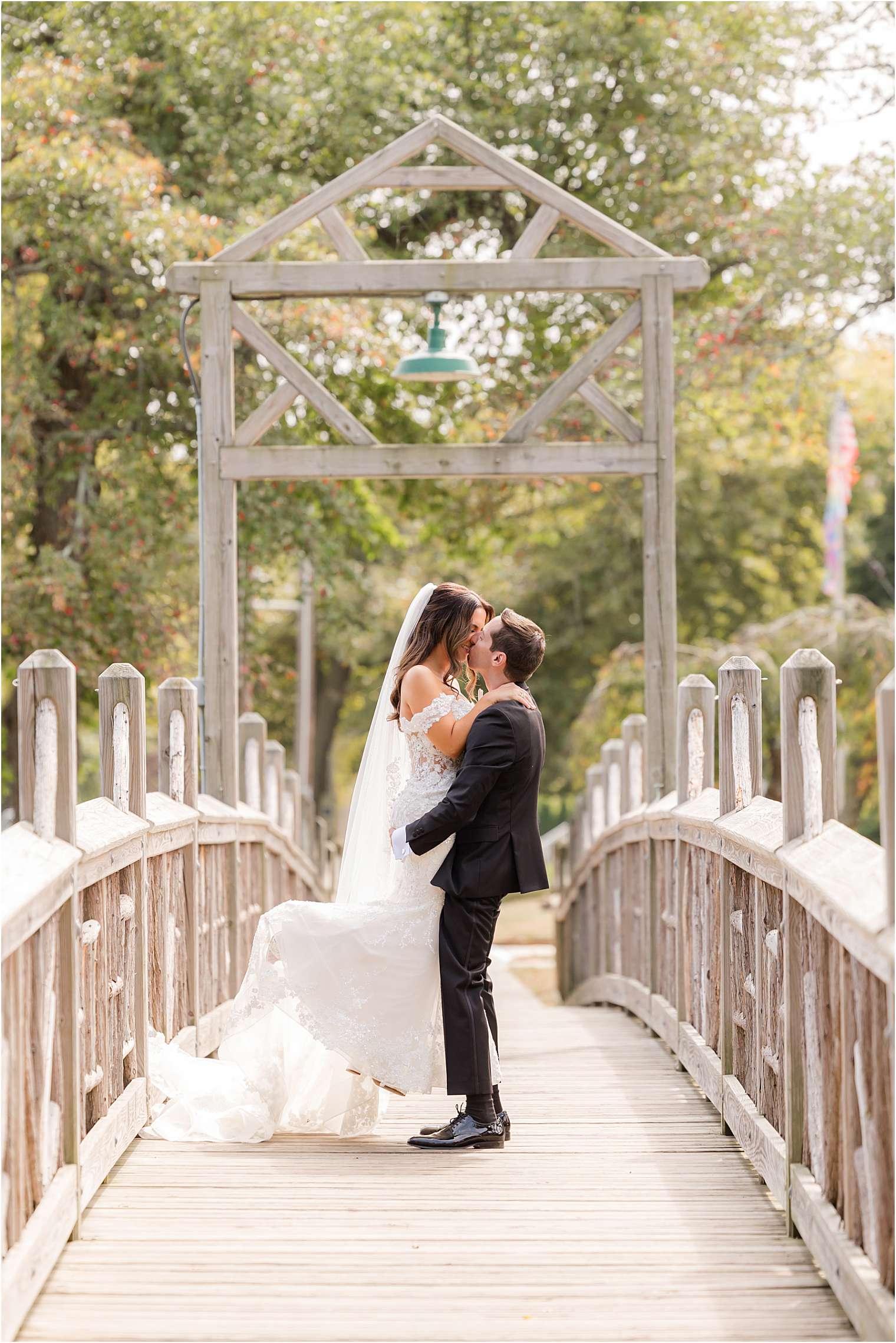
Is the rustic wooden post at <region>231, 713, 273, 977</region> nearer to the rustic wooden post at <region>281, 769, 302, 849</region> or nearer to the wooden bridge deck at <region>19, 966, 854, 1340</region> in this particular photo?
the rustic wooden post at <region>281, 769, 302, 849</region>

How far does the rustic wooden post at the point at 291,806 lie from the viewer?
10250 mm

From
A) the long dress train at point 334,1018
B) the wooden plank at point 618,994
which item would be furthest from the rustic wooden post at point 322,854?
the long dress train at point 334,1018

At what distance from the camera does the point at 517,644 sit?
477 centimetres

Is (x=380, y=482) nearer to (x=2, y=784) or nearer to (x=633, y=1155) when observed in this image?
(x=2, y=784)

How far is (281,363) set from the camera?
25.1ft

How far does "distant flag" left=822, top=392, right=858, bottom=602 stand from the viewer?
61.3 ft

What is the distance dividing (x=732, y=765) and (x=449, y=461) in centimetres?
320

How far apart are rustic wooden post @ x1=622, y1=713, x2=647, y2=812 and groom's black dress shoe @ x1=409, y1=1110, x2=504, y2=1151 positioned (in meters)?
3.83

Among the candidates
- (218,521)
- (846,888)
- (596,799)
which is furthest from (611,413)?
(846,888)

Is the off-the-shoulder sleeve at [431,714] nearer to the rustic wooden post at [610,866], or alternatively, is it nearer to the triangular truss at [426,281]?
the triangular truss at [426,281]

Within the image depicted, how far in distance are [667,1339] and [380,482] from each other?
15095 mm

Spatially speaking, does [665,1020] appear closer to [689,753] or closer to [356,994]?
[689,753]

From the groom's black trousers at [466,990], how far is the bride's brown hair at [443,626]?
2.29 feet

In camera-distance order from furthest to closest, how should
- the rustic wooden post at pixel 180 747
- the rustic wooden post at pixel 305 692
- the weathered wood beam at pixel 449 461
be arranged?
the rustic wooden post at pixel 305 692 < the weathered wood beam at pixel 449 461 < the rustic wooden post at pixel 180 747
